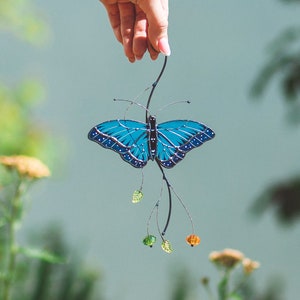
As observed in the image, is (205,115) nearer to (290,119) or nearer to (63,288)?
(290,119)

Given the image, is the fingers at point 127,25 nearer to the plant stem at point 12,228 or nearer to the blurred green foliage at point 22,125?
the plant stem at point 12,228

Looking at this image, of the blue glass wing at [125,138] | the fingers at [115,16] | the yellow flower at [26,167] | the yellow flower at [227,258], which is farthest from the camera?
the yellow flower at [227,258]

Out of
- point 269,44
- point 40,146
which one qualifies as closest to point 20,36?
point 40,146

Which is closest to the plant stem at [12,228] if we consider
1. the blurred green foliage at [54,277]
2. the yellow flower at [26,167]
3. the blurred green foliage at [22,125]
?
the yellow flower at [26,167]

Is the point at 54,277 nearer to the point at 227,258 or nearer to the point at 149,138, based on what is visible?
the point at 227,258

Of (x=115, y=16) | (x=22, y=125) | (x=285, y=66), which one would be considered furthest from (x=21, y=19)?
(x=115, y=16)

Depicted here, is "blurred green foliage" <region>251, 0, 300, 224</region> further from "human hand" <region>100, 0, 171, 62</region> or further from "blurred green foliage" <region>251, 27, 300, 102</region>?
"human hand" <region>100, 0, 171, 62</region>
